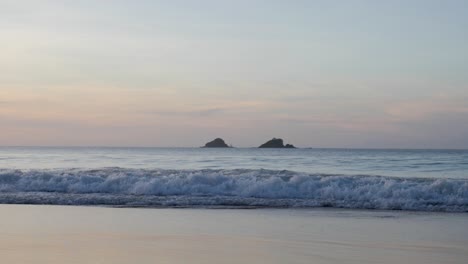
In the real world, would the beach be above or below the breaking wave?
below

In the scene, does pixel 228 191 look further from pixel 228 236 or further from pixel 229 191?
pixel 228 236

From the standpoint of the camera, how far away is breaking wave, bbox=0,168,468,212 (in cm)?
1784

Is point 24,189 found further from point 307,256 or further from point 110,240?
point 307,256

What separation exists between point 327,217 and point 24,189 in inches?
492

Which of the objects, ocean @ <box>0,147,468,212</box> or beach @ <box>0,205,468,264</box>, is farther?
ocean @ <box>0,147,468,212</box>

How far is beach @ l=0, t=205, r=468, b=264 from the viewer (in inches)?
357

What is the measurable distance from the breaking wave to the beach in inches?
84.3

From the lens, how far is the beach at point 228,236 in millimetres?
9070

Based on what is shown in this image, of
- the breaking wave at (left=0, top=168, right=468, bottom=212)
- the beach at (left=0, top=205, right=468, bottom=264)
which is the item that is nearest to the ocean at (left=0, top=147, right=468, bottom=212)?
the breaking wave at (left=0, top=168, right=468, bottom=212)

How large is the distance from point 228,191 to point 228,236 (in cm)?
1020

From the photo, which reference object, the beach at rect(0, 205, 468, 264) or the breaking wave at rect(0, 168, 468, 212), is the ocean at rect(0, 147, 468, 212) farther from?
the beach at rect(0, 205, 468, 264)

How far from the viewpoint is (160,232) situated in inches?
455

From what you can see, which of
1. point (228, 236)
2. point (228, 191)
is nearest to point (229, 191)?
point (228, 191)

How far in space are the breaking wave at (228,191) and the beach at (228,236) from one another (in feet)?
7.03
